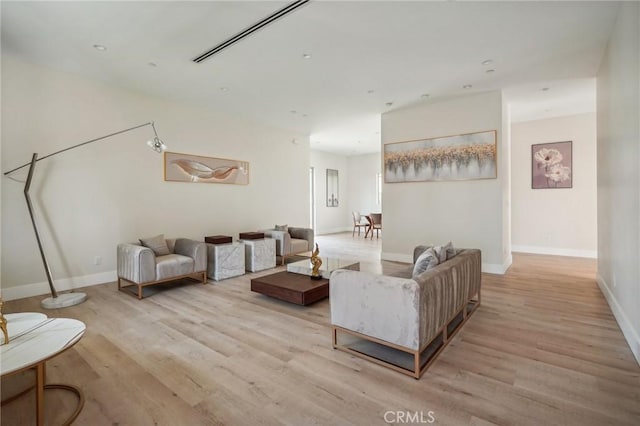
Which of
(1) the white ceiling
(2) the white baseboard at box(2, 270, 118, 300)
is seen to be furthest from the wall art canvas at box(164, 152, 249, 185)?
(2) the white baseboard at box(2, 270, 118, 300)

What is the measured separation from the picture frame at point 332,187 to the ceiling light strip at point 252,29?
26.7ft

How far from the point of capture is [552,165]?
6680 mm

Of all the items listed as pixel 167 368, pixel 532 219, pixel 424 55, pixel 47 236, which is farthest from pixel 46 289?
pixel 532 219

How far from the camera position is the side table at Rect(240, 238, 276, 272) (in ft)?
17.3

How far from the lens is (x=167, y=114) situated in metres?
5.29

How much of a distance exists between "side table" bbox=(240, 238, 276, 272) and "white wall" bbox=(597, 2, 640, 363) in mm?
4658

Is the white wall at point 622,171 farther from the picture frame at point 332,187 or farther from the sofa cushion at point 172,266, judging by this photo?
the picture frame at point 332,187

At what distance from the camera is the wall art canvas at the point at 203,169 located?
5348mm

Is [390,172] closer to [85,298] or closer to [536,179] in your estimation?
[536,179]

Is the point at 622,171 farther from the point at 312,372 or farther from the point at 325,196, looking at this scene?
the point at 325,196

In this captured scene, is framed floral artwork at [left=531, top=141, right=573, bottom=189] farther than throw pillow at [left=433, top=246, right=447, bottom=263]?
Yes

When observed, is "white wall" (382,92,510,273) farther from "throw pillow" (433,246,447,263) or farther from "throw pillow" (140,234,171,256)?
"throw pillow" (140,234,171,256)

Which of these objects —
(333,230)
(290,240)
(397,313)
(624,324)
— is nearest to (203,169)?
(290,240)

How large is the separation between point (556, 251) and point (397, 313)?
657 centimetres
